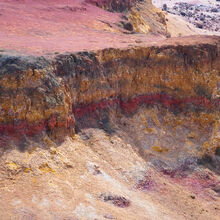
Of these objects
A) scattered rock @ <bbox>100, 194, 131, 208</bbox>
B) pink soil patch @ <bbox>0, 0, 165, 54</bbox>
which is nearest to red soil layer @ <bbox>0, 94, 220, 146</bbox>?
pink soil patch @ <bbox>0, 0, 165, 54</bbox>

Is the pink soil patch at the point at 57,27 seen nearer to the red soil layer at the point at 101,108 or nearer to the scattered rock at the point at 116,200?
the red soil layer at the point at 101,108

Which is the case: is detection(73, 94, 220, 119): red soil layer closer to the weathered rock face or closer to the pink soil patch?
the weathered rock face

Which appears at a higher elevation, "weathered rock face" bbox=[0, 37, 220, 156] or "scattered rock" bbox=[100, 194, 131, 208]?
"weathered rock face" bbox=[0, 37, 220, 156]

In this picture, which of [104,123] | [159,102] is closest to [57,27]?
[159,102]

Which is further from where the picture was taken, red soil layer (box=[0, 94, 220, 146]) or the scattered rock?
red soil layer (box=[0, 94, 220, 146])

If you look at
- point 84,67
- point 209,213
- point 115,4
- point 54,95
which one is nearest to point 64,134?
point 54,95

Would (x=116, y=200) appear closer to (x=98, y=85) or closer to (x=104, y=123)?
(x=104, y=123)

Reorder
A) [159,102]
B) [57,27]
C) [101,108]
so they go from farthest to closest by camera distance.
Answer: [57,27], [159,102], [101,108]
